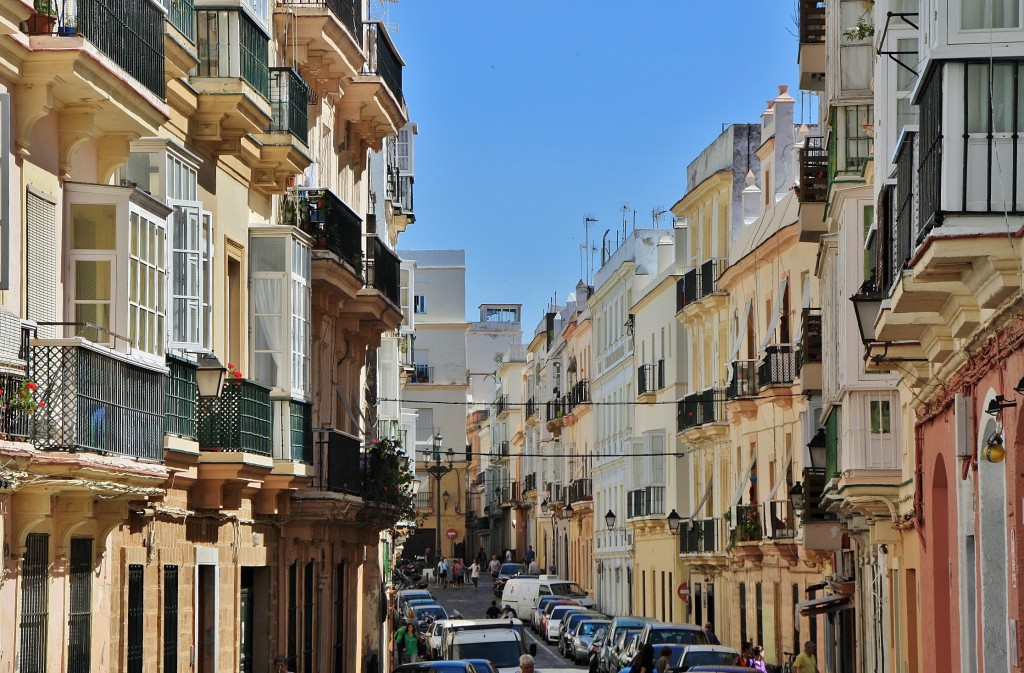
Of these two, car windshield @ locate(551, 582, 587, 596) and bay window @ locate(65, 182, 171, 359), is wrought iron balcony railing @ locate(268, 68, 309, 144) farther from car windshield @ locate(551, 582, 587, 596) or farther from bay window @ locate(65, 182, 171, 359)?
car windshield @ locate(551, 582, 587, 596)

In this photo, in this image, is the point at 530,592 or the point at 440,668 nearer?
the point at 440,668

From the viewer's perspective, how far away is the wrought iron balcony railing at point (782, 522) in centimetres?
3925

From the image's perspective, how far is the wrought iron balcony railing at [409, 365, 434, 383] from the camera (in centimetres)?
10585

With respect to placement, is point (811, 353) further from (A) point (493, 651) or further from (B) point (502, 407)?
(B) point (502, 407)

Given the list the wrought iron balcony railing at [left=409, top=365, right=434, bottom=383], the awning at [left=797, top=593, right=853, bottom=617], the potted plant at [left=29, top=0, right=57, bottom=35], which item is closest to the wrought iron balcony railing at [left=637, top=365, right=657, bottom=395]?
the awning at [left=797, top=593, right=853, bottom=617]

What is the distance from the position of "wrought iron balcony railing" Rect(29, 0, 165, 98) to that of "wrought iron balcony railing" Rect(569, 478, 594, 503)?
60.2 metres

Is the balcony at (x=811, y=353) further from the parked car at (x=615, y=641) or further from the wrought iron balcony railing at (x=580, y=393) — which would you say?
the wrought iron balcony railing at (x=580, y=393)

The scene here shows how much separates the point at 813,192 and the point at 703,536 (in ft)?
74.5

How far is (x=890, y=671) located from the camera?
2428 cm

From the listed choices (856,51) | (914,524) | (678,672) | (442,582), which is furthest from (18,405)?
(442,582)

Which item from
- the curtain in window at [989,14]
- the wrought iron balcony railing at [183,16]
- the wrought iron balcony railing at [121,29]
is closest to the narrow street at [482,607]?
the wrought iron balcony railing at [183,16]

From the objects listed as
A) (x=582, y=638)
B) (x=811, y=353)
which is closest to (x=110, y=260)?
(x=811, y=353)

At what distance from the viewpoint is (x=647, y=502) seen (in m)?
58.2

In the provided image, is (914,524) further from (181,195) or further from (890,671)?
(181,195)
